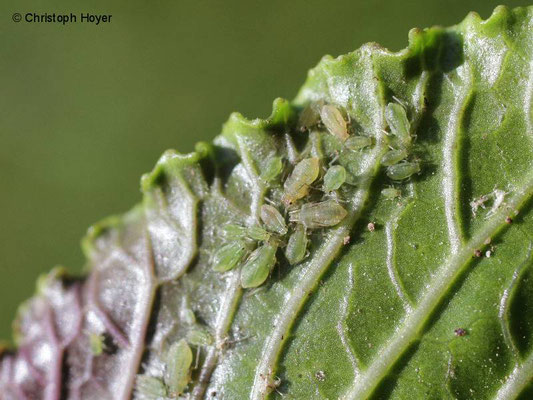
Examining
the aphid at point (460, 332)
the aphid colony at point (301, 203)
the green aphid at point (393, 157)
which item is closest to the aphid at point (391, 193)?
the aphid colony at point (301, 203)

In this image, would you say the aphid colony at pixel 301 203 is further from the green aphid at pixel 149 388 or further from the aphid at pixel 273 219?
the green aphid at pixel 149 388

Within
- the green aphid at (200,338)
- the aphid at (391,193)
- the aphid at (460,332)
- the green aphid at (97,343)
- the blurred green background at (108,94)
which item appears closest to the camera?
the aphid at (460,332)

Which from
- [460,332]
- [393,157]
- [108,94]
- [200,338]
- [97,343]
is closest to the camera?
[460,332]

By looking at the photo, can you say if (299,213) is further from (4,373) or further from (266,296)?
(4,373)

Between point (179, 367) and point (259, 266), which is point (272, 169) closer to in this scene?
point (259, 266)

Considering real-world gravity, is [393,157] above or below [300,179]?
below

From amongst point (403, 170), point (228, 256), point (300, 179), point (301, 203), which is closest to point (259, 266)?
point (228, 256)

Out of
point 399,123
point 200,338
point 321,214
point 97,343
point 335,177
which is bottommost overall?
point 200,338
